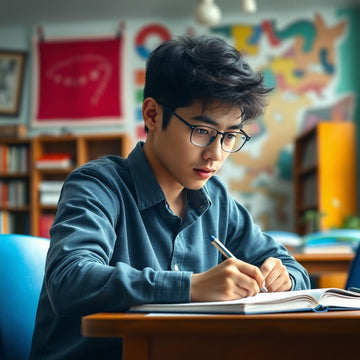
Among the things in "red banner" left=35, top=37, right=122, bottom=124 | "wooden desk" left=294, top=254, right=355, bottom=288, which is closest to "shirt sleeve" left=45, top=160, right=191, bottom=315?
"wooden desk" left=294, top=254, right=355, bottom=288

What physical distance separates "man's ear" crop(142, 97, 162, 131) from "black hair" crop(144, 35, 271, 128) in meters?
0.02

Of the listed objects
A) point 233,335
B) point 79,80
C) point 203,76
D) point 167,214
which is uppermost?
point 79,80

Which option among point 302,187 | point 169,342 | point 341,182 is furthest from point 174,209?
point 302,187

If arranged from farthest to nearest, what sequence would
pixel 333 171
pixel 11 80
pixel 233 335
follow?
1. pixel 11 80
2. pixel 333 171
3. pixel 233 335

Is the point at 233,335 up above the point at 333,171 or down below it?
below

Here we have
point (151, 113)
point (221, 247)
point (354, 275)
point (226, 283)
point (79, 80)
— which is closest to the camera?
point (226, 283)

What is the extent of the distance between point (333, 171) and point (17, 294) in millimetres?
4213

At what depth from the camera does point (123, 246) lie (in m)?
1.12

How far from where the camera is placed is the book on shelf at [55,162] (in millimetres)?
5559

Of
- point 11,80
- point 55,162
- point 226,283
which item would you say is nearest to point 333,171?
point 55,162

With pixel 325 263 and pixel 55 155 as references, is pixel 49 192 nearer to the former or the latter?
pixel 55 155

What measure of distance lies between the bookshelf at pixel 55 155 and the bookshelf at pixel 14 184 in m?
0.11

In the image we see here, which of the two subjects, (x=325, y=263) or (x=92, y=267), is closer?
(x=92, y=267)

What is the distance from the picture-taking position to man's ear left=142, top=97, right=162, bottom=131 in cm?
121
